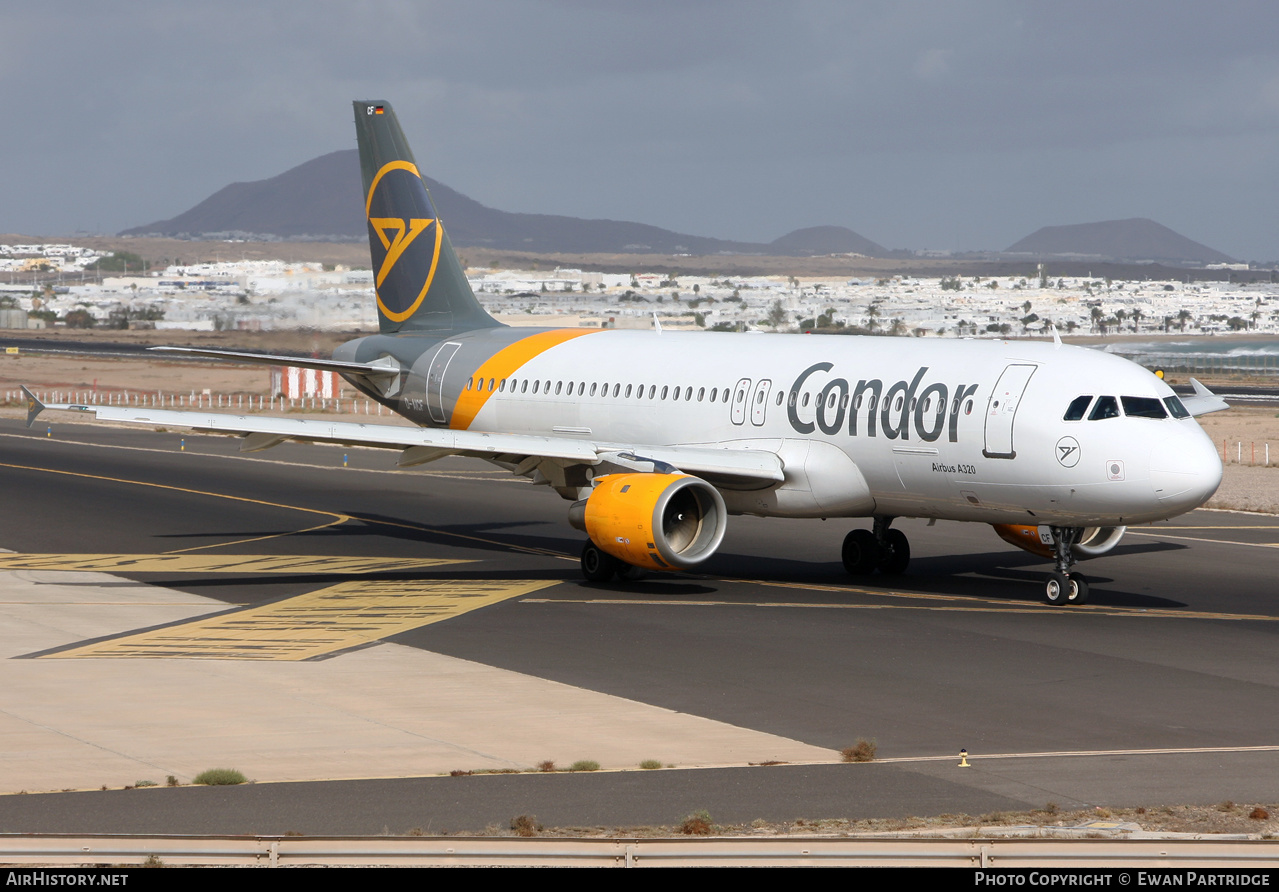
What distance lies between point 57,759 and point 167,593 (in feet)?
44.2

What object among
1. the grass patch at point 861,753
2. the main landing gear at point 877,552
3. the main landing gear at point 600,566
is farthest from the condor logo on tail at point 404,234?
the grass patch at point 861,753

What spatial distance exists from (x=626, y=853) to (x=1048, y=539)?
23.8 metres

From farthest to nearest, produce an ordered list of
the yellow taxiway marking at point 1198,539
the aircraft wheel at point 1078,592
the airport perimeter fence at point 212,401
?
the airport perimeter fence at point 212,401
the yellow taxiway marking at point 1198,539
the aircraft wheel at point 1078,592

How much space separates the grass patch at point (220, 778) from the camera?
1598 centimetres

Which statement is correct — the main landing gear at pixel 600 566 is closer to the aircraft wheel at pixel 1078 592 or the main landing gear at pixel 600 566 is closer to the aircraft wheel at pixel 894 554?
the aircraft wheel at pixel 894 554

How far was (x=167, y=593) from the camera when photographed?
3020 cm

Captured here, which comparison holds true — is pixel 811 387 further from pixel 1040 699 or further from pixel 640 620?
pixel 1040 699

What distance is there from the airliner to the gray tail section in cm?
455

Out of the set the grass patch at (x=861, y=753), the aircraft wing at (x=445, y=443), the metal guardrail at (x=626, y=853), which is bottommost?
the grass patch at (x=861, y=753)

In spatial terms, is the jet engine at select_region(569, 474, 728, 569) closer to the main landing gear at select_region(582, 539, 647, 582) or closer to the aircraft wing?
the aircraft wing

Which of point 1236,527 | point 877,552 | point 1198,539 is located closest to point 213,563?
point 877,552

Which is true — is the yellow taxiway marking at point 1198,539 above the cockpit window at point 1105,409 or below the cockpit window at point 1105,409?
below

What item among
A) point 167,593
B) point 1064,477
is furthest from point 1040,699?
point 167,593

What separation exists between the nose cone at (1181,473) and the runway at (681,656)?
229 cm
